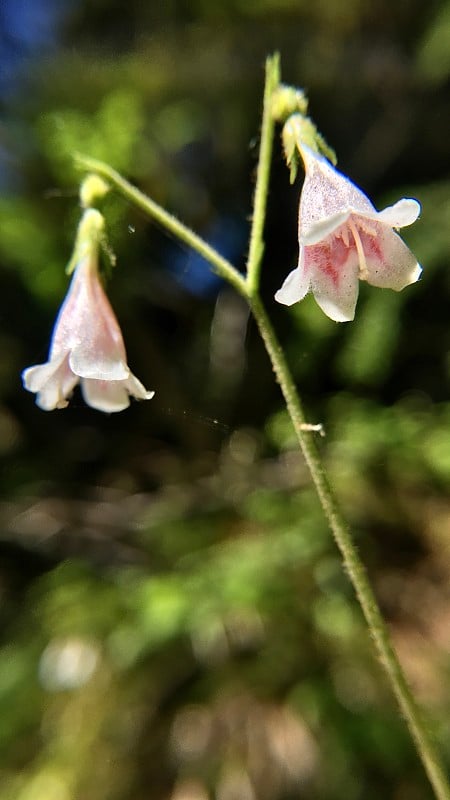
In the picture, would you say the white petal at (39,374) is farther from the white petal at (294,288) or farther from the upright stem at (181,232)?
the white petal at (294,288)

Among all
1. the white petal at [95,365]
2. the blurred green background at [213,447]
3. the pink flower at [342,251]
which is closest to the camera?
the pink flower at [342,251]

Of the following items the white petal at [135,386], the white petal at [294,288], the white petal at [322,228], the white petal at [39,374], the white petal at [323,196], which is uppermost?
the white petal at [323,196]

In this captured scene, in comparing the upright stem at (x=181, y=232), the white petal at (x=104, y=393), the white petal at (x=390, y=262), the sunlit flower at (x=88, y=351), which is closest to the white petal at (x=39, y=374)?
the sunlit flower at (x=88, y=351)

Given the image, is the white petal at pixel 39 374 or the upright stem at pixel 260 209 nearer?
the upright stem at pixel 260 209

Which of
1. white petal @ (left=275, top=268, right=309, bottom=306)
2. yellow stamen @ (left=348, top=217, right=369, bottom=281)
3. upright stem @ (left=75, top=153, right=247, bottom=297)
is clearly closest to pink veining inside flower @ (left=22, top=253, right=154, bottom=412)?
upright stem @ (left=75, top=153, right=247, bottom=297)

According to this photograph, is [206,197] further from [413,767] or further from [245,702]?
[413,767]

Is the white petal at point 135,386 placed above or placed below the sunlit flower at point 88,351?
below

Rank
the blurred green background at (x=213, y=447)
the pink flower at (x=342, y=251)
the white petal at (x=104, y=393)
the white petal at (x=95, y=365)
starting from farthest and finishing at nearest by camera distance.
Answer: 1. the blurred green background at (x=213, y=447)
2. the white petal at (x=104, y=393)
3. the white petal at (x=95, y=365)
4. the pink flower at (x=342, y=251)

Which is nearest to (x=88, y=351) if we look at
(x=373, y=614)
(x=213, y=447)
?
(x=373, y=614)

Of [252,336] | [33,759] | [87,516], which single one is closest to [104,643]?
[33,759]
